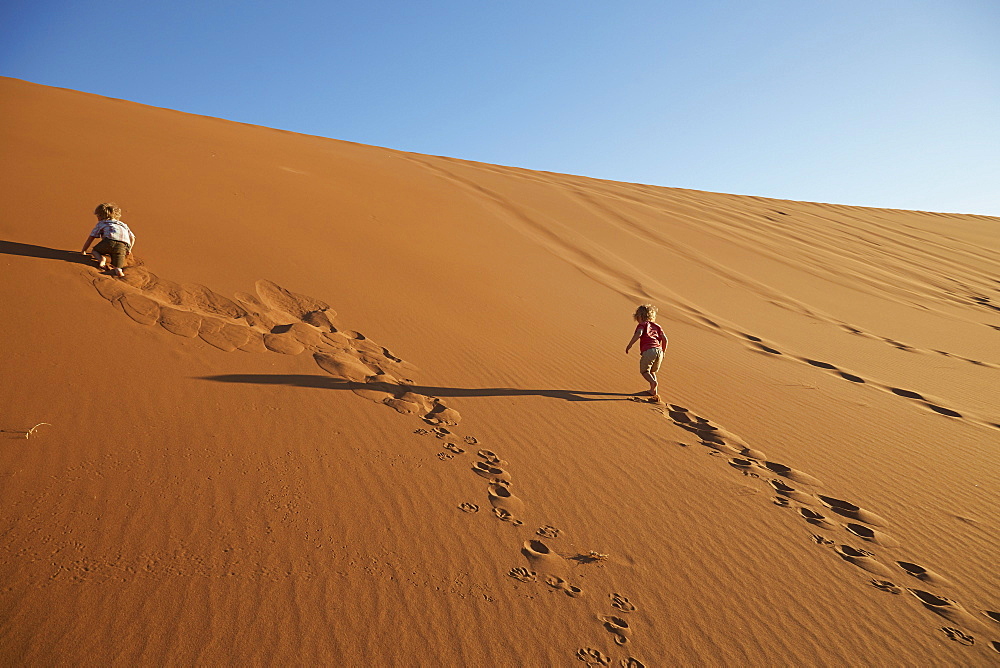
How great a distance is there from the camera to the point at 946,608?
2.66 meters

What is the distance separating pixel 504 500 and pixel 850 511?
2.35 m

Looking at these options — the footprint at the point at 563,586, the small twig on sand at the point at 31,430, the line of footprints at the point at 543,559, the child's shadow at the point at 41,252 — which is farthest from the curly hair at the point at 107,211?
the footprint at the point at 563,586

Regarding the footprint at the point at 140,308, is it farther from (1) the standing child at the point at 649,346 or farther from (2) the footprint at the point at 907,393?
(2) the footprint at the point at 907,393

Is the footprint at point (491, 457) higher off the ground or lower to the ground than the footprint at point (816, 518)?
lower

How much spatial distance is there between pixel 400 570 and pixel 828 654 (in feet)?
6.59

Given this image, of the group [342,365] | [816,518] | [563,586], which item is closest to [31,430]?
[342,365]

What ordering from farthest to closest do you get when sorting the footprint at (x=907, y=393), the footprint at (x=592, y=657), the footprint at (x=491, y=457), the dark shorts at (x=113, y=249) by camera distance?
the footprint at (x=907, y=393), the dark shorts at (x=113, y=249), the footprint at (x=491, y=457), the footprint at (x=592, y=657)

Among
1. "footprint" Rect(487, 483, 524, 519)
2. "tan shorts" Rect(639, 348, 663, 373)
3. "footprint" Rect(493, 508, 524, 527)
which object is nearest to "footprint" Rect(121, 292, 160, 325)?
"footprint" Rect(487, 483, 524, 519)

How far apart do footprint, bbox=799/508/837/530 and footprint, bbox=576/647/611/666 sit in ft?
6.27

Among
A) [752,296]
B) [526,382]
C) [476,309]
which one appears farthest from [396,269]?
[752,296]

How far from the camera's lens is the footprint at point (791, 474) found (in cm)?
378

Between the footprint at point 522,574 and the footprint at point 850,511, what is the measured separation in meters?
2.26

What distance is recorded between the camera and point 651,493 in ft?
11.2

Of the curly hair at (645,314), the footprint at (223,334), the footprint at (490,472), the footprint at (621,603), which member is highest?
the curly hair at (645,314)
